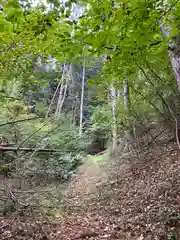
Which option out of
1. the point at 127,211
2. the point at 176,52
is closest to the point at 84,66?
the point at 176,52

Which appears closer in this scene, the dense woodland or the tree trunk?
the dense woodland

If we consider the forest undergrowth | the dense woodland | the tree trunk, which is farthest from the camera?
the forest undergrowth

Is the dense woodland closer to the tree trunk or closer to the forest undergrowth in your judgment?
the tree trunk

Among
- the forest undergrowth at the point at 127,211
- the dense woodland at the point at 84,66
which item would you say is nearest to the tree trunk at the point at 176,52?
the dense woodland at the point at 84,66

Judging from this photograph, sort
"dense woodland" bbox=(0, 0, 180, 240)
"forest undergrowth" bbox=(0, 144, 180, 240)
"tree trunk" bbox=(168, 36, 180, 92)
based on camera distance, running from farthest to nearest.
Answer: "forest undergrowth" bbox=(0, 144, 180, 240) → "tree trunk" bbox=(168, 36, 180, 92) → "dense woodland" bbox=(0, 0, 180, 240)

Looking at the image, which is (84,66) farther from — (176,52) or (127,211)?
(127,211)

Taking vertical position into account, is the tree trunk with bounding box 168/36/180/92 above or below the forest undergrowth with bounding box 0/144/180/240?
above

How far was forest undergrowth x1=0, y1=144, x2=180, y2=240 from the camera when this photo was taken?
3.68m

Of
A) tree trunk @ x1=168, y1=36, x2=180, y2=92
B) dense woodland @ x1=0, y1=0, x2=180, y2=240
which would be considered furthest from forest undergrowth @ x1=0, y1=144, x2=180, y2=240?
tree trunk @ x1=168, y1=36, x2=180, y2=92

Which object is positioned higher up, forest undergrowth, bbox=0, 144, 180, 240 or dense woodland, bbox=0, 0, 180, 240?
dense woodland, bbox=0, 0, 180, 240

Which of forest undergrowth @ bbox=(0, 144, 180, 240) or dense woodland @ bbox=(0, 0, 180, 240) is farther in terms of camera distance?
forest undergrowth @ bbox=(0, 144, 180, 240)

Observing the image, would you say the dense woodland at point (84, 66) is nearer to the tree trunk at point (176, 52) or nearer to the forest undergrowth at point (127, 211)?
the tree trunk at point (176, 52)

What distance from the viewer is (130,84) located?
7492 mm

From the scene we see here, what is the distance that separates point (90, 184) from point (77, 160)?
3.10 meters
